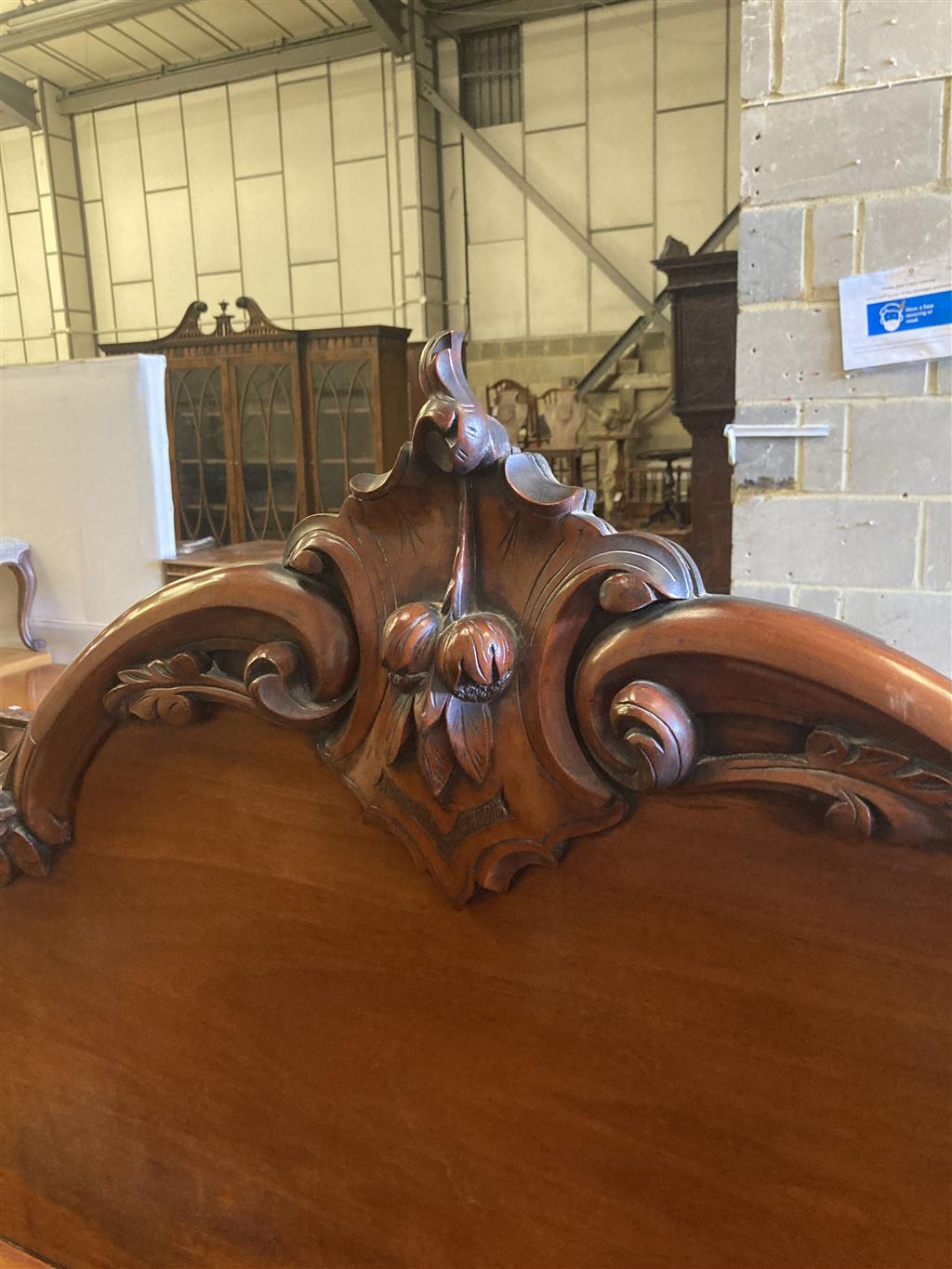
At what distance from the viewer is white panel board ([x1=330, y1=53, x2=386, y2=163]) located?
5.62m

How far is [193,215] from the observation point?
6.32m

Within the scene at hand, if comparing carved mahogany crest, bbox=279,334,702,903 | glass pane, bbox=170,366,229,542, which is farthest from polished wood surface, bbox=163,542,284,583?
glass pane, bbox=170,366,229,542

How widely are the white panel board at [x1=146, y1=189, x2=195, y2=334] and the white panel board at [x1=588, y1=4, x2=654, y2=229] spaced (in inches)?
108

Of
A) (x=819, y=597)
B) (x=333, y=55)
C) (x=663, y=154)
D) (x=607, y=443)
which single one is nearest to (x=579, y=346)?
(x=607, y=443)

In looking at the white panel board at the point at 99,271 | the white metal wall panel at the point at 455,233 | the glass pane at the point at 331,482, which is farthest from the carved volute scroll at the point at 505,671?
the white panel board at the point at 99,271

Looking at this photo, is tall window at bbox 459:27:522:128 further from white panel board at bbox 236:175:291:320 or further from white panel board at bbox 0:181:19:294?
white panel board at bbox 0:181:19:294

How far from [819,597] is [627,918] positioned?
1916 mm

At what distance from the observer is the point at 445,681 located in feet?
1.50

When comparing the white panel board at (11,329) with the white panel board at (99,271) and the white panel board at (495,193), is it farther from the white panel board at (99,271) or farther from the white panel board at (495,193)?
the white panel board at (495,193)

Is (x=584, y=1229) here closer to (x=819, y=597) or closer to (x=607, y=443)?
(x=819, y=597)

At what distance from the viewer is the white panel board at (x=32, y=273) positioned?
6.67 metres

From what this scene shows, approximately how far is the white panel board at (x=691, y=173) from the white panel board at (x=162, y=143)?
3.13 m

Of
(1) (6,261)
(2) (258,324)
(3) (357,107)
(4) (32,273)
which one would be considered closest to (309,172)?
(3) (357,107)

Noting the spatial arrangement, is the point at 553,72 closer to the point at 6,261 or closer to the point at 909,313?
the point at 6,261
